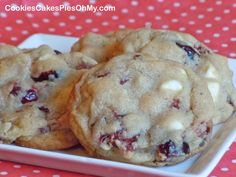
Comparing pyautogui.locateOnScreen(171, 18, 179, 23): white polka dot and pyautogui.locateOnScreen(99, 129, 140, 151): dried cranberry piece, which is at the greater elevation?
pyautogui.locateOnScreen(171, 18, 179, 23): white polka dot

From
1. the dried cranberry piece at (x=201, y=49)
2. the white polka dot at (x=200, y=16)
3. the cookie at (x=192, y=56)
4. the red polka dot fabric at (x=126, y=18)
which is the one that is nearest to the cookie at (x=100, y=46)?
the cookie at (x=192, y=56)

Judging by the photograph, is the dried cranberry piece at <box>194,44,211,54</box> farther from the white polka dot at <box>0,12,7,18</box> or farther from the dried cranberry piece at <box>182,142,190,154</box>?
the white polka dot at <box>0,12,7,18</box>

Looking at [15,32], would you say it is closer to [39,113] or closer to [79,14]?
[79,14]

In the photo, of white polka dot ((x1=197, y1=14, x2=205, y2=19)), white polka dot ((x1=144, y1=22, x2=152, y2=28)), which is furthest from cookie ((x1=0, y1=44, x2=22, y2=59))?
white polka dot ((x1=197, y1=14, x2=205, y2=19))

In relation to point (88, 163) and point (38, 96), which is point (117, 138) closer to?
point (88, 163)

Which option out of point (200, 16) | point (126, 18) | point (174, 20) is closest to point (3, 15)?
point (126, 18)

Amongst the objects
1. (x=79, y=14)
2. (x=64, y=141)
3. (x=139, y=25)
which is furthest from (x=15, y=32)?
(x=64, y=141)
